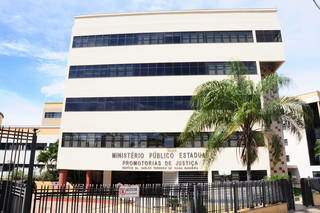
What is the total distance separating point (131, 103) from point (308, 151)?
34.9 m

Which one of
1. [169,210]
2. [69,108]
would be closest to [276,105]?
[169,210]

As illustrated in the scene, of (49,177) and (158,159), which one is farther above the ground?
(158,159)

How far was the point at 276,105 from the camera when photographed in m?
16.3

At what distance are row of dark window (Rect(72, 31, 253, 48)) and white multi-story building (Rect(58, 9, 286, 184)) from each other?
0.31 ft

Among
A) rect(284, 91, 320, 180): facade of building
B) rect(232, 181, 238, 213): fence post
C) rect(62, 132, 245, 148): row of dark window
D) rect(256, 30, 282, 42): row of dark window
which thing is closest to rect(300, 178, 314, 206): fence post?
rect(232, 181, 238, 213): fence post

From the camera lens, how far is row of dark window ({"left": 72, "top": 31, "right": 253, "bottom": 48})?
3059 cm

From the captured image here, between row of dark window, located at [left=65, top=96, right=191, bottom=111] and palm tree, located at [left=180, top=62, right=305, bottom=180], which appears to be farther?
row of dark window, located at [left=65, top=96, right=191, bottom=111]

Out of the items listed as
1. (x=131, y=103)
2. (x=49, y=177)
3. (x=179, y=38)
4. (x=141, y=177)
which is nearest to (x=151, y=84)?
(x=131, y=103)

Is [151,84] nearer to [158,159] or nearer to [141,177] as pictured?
[158,159]

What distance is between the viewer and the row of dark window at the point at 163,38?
30.6 metres

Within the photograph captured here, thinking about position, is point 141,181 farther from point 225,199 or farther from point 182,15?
point 225,199

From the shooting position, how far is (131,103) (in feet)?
96.6

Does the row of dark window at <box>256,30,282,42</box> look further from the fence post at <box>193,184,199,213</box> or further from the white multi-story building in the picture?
the fence post at <box>193,184,199,213</box>

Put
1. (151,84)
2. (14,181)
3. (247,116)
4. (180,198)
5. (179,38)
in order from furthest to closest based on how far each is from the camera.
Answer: (179,38)
(151,84)
(247,116)
(180,198)
(14,181)
